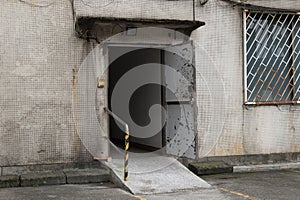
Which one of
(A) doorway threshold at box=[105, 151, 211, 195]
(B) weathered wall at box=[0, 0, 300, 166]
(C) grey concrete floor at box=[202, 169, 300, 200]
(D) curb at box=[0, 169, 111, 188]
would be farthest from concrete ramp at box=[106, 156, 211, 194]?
(B) weathered wall at box=[0, 0, 300, 166]

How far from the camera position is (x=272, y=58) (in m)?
9.50

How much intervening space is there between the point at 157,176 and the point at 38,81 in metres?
2.84

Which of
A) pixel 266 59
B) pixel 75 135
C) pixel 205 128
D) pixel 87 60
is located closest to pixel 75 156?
pixel 75 135

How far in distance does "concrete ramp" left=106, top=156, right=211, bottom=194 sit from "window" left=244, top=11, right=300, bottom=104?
2.34m

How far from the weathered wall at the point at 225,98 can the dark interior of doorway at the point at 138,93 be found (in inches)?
46.1

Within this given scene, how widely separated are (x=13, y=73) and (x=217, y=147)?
437 cm

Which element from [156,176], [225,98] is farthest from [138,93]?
[156,176]

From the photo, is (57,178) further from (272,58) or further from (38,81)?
(272,58)

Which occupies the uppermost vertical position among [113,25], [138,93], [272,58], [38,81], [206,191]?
[113,25]

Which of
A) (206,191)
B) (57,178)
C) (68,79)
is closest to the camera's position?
(206,191)

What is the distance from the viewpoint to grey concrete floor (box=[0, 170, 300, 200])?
22.1ft

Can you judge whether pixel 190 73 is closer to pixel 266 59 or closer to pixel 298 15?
pixel 266 59

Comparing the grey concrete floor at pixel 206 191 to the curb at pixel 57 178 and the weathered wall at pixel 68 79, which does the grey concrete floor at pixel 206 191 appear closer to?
the curb at pixel 57 178

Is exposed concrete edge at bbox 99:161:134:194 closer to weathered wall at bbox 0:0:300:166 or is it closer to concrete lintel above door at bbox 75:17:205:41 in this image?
weathered wall at bbox 0:0:300:166
